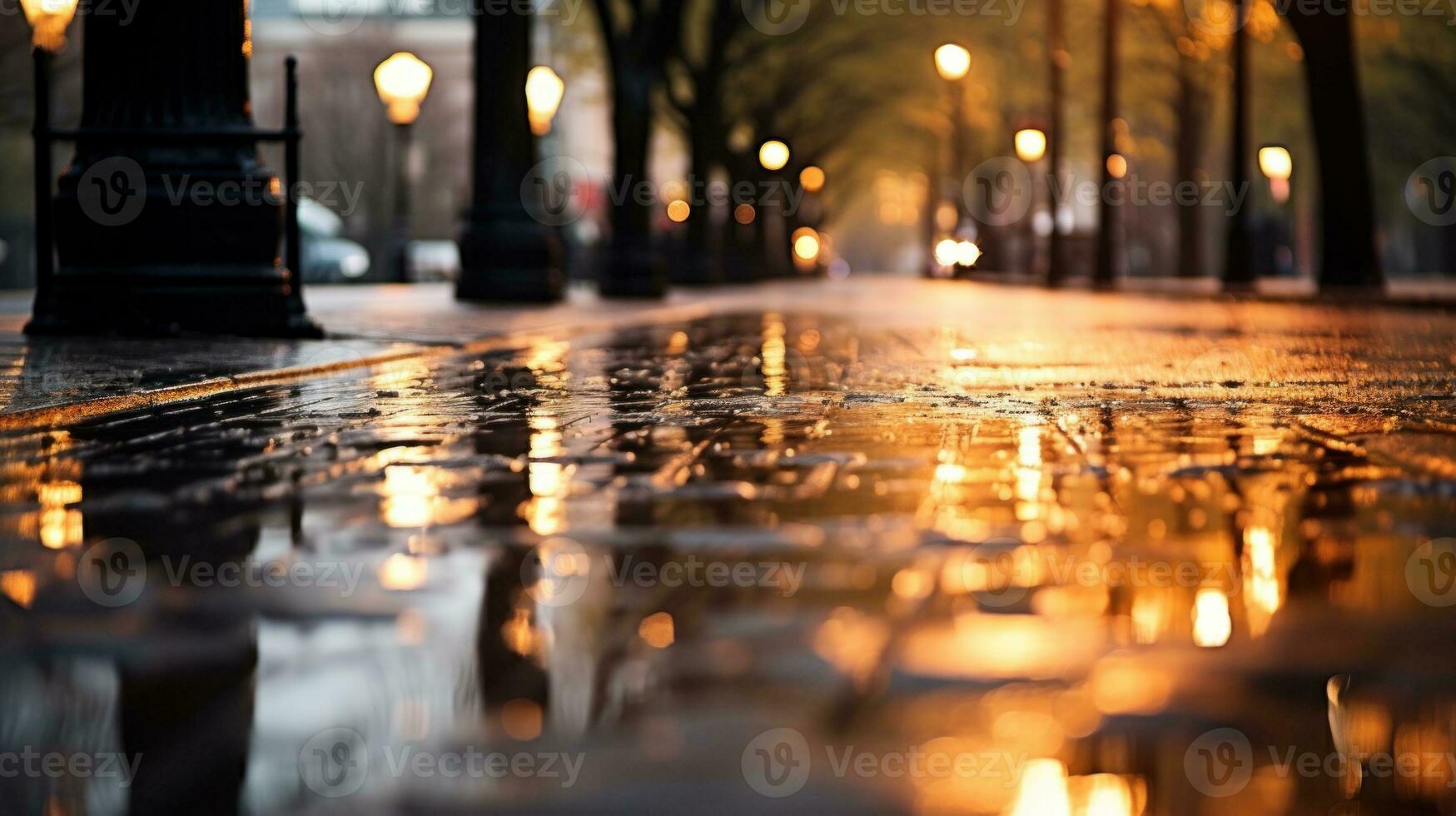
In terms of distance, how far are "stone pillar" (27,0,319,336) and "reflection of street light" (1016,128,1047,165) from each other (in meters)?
40.4

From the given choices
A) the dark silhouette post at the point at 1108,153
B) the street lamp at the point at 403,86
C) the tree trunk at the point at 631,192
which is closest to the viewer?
the tree trunk at the point at 631,192

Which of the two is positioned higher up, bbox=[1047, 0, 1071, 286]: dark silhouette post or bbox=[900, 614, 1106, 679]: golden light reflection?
bbox=[1047, 0, 1071, 286]: dark silhouette post

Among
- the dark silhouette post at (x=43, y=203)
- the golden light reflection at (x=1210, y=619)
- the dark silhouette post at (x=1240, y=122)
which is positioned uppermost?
the dark silhouette post at (x=1240, y=122)

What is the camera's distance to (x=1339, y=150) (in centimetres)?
3047

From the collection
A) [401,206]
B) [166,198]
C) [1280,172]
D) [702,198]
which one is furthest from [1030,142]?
[166,198]

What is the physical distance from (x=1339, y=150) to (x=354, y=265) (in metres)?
31.7

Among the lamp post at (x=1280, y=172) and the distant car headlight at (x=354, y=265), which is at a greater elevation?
the lamp post at (x=1280, y=172)

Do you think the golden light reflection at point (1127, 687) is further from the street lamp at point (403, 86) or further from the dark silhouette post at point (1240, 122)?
the street lamp at point (403, 86)

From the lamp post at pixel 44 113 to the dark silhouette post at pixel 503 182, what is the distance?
1232cm

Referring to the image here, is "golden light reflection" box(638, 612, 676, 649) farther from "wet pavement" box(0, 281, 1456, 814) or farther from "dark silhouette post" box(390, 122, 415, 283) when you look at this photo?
"dark silhouette post" box(390, 122, 415, 283)

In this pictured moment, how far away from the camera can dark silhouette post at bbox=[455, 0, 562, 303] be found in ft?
88.9

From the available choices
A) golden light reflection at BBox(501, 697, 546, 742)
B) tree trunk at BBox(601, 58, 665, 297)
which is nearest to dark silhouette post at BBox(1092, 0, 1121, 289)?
tree trunk at BBox(601, 58, 665, 297)

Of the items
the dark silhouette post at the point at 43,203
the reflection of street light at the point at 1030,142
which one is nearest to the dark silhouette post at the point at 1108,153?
the reflection of street light at the point at 1030,142

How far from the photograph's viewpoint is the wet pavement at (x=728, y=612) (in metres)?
2.80
